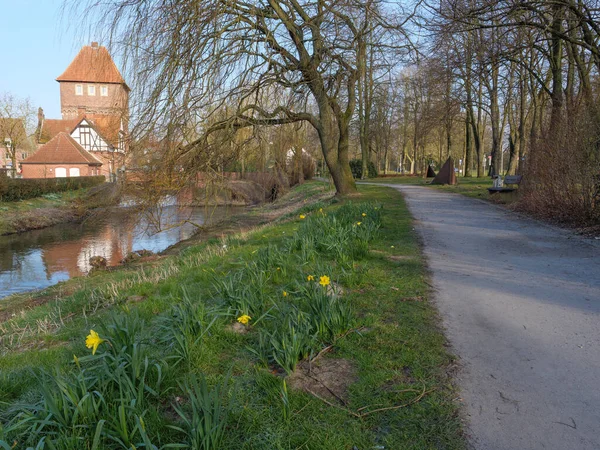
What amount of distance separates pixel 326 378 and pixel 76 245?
61.8 feet

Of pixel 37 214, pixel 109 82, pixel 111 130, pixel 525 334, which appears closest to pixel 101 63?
pixel 109 82

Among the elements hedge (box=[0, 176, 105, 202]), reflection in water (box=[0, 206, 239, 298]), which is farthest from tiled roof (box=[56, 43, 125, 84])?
hedge (box=[0, 176, 105, 202])

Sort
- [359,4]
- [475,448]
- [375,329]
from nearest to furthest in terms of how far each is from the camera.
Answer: [475,448] → [375,329] → [359,4]

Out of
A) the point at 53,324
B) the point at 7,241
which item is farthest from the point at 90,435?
the point at 7,241

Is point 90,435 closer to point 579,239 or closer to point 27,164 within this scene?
point 579,239

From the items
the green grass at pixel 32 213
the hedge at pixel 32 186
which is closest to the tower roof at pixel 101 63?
the green grass at pixel 32 213

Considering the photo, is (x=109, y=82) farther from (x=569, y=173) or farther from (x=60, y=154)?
(x=60, y=154)

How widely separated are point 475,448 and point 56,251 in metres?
19.1

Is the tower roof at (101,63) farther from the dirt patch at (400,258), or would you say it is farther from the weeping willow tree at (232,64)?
the dirt patch at (400,258)

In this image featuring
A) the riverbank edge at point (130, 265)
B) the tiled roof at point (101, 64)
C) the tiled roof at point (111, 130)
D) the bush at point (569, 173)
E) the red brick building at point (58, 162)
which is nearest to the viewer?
the riverbank edge at point (130, 265)

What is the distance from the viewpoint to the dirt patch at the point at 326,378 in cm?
313

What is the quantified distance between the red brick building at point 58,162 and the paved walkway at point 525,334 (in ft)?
153

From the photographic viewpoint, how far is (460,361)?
11.7 feet

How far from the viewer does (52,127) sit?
65125 millimetres
